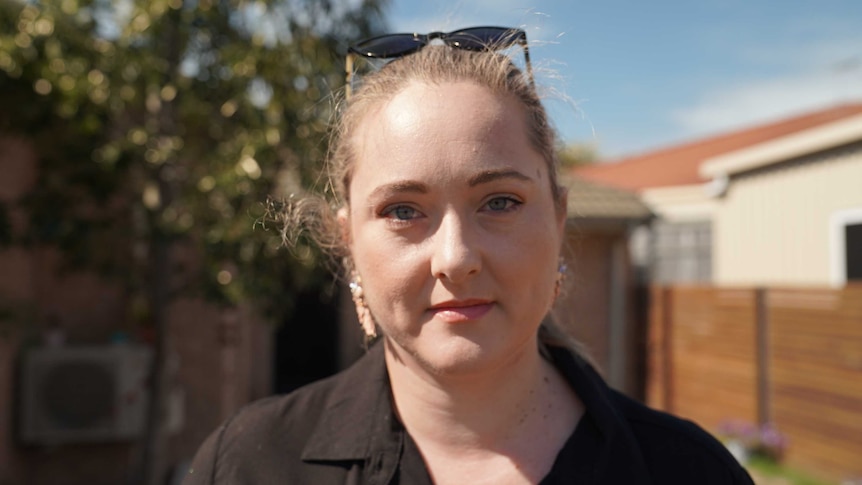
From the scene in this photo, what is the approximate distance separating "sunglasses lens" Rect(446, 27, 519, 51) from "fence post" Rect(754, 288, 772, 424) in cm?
645

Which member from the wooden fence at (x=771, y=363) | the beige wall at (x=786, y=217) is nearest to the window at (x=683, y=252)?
the beige wall at (x=786, y=217)

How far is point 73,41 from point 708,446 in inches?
177

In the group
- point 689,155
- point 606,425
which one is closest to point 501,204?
point 606,425

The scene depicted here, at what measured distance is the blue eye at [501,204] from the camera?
1452mm

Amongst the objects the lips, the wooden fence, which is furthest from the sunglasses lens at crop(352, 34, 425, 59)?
the wooden fence

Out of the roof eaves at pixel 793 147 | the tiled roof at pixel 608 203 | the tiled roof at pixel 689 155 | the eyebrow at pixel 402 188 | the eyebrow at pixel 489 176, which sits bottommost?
the eyebrow at pixel 402 188

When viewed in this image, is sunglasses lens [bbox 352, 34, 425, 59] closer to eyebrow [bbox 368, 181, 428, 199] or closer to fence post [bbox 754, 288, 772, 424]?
eyebrow [bbox 368, 181, 428, 199]

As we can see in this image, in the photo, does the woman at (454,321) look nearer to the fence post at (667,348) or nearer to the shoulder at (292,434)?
the shoulder at (292,434)

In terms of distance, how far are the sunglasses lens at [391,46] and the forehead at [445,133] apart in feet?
0.53

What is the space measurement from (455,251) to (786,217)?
26.6ft

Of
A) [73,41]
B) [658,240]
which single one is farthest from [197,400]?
[658,240]

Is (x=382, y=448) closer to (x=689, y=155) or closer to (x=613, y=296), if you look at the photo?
(x=613, y=296)

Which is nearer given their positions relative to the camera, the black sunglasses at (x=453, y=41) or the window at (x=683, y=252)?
the black sunglasses at (x=453, y=41)

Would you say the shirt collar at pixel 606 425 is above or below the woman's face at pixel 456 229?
below
